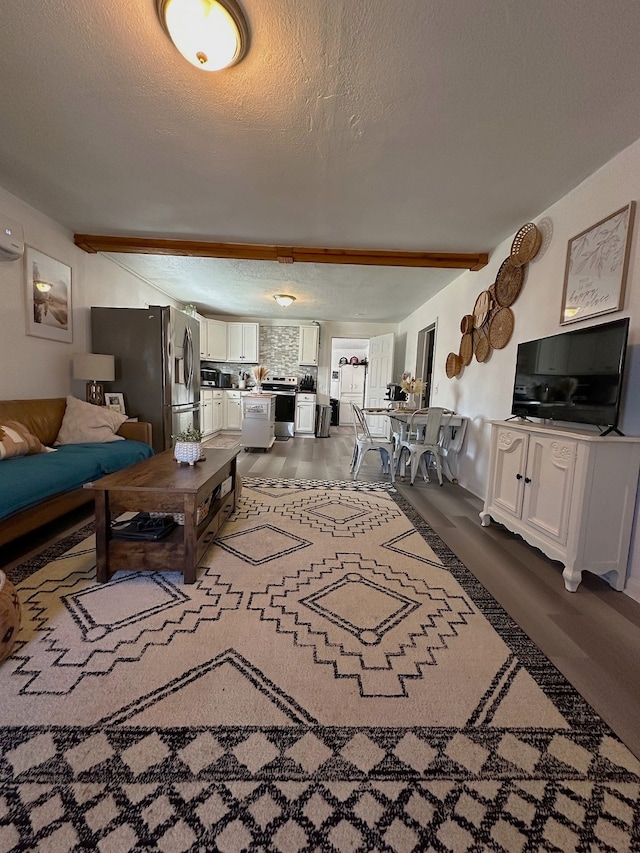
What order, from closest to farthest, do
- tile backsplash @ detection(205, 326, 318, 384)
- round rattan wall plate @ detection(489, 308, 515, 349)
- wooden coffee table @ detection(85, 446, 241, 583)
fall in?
wooden coffee table @ detection(85, 446, 241, 583) < round rattan wall plate @ detection(489, 308, 515, 349) < tile backsplash @ detection(205, 326, 318, 384)

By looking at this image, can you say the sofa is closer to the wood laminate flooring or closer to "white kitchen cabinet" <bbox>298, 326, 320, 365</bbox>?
the wood laminate flooring

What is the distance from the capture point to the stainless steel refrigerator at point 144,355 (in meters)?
3.85

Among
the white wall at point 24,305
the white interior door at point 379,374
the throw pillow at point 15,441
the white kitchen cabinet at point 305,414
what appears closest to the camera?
the throw pillow at point 15,441

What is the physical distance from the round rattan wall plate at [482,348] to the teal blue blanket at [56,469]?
11.3 ft

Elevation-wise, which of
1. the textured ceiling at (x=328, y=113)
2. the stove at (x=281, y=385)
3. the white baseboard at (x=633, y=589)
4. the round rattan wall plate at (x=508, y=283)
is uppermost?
the textured ceiling at (x=328, y=113)

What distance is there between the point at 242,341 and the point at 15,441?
5071mm

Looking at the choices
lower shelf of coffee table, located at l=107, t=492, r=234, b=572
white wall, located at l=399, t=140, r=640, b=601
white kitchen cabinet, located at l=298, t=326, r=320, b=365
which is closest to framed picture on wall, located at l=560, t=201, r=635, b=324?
white wall, located at l=399, t=140, r=640, b=601

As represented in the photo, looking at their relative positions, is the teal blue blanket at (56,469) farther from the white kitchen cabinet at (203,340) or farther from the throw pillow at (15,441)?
the white kitchen cabinet at (203,340)

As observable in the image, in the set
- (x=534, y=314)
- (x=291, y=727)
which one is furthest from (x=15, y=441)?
(x=534, y=314)

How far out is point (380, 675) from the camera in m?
1.25

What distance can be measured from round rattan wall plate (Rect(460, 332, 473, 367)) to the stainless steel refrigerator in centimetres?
336

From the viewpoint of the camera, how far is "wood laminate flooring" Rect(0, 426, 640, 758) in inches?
48.9

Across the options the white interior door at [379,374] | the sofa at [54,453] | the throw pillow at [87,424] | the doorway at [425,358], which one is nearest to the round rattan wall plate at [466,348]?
the doorway at [425,358]

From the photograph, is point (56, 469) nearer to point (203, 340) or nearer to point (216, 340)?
point (203, 340)
